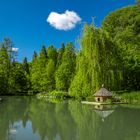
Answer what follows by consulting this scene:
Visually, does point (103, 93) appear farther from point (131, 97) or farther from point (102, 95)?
point (131, 97)

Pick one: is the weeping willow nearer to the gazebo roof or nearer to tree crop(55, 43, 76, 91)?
the gazebo roof

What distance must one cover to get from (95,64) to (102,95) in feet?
10.1

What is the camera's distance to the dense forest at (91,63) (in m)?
27.0

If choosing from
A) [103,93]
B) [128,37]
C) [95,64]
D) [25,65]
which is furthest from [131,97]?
[25,65]

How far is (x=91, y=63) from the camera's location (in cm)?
2669

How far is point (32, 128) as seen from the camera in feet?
43.6

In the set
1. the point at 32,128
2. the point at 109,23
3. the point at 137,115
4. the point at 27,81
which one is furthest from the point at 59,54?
the point at 32,128

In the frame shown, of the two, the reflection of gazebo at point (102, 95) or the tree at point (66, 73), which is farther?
the tree at point (66, 73)

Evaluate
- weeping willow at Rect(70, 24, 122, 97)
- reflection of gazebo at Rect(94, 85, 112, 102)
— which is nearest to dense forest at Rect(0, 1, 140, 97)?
weeping willow at Rect(70, 24, 122, 97)

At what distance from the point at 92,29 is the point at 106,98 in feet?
20.4

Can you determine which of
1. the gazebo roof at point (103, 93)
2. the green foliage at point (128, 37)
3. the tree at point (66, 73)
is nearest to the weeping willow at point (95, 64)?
the gazebo roof at point (103, 93)

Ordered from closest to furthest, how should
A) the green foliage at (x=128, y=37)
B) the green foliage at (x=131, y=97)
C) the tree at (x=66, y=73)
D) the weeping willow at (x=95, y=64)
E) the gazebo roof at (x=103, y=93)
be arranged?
the gazebo roof at (x=103, y=93) < the green foliage at (x=131, y=97) < the weeping willow at (x=95, y=64) < the green foliage at (x=128, y=37) < the tree at (x=66, y=73)

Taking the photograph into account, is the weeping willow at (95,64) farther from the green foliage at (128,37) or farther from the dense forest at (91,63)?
the green foliage at (128,37)

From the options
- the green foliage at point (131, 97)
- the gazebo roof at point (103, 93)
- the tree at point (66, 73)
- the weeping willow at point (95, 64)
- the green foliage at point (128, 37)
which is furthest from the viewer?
the tree at point (66, 73)
